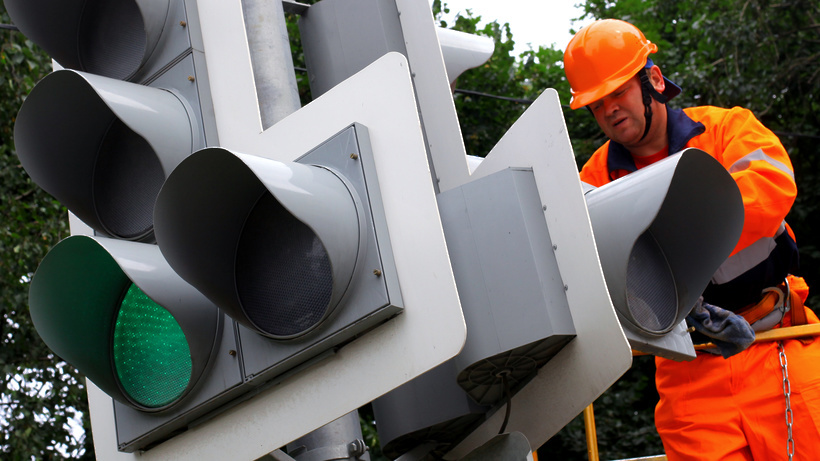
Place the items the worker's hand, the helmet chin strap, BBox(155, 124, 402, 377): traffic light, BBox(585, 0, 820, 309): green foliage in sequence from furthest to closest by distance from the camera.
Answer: BBox(585, 0, 820, 309): green foliage → the helmet chin strap → the worker's hand → BBox(155, 124, 402, 377): traffic light

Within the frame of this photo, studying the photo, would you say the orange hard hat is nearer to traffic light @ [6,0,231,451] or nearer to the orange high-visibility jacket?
the orange high-visibility jacket

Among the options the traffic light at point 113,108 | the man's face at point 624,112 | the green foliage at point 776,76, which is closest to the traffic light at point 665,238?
the man's face at point 624,112

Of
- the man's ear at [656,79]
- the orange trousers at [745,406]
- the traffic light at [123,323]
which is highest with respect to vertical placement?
the man's ear at [656,79]

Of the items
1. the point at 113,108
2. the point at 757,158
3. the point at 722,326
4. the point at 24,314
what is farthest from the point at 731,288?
the point at 24,314

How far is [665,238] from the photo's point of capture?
9.03ft

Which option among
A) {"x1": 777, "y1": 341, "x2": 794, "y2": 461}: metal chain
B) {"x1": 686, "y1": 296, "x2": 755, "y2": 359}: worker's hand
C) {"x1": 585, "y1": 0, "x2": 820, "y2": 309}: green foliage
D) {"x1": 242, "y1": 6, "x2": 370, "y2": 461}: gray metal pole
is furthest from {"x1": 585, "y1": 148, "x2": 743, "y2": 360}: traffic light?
{"x1": 585, "y1": 0, "x2": 820, "y2": 309}: green foliage

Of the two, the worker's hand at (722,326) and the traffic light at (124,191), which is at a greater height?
the traffic light at (124,191)

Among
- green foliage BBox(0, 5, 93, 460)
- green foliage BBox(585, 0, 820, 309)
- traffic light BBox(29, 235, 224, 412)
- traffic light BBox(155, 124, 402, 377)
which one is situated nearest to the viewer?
traffic light BBox(155, 124, 402, 377)

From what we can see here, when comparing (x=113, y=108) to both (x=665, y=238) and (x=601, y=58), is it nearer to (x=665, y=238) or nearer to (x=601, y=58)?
(x=665, y=238)

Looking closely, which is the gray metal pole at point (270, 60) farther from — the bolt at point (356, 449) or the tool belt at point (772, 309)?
the tool belt at point (772, 309)

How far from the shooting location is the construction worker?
128 inches

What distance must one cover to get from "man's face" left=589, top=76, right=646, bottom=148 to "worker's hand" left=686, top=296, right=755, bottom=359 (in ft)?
2.79

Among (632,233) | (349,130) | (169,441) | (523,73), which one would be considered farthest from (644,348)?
(523,73)

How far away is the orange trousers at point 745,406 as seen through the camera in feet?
10.7
